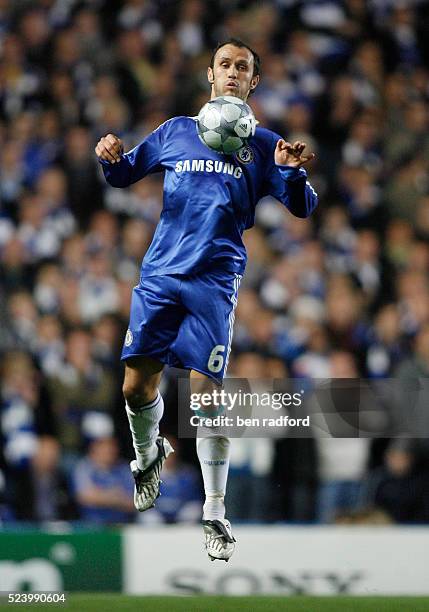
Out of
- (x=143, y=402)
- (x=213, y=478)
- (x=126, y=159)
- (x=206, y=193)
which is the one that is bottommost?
(x=213, y=478)

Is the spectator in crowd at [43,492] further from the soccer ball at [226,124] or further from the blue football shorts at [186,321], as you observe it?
the soccer ball at [226,124]

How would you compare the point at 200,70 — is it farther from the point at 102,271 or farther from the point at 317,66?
the point at 102,271

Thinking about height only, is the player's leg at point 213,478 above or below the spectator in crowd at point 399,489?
above

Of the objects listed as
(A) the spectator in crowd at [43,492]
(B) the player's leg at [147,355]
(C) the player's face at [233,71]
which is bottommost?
(A) the spectator in crowd at [43,492]

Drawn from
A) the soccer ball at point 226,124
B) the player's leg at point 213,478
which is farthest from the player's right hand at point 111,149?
the player's leg at point 213,478

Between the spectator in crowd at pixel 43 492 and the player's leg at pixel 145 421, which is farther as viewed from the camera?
the spectator in crowd at pixel 43 492

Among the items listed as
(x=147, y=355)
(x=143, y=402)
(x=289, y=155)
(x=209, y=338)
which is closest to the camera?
(x=289, y=155)

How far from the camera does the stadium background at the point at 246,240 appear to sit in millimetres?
8930

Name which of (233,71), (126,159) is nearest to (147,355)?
(126,159)

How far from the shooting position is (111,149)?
19.8 ft

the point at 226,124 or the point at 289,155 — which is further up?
the point at 226,124

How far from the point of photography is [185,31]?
13000mm

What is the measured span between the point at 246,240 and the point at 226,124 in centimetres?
506

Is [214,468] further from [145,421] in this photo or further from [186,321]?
[186,321]
